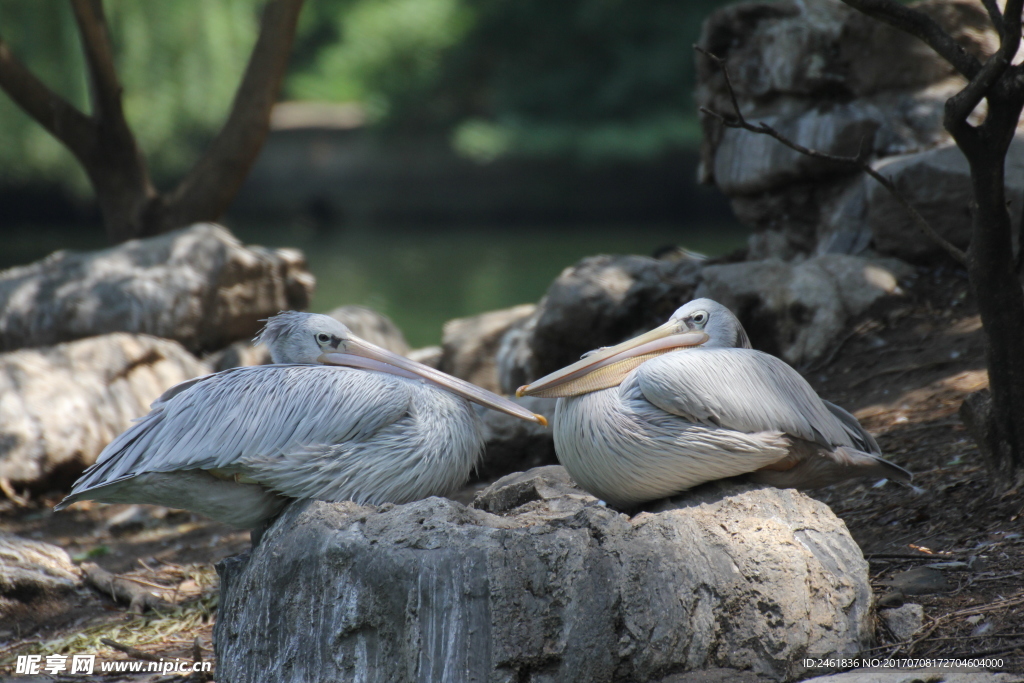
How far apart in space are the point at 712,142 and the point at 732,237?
1187cm

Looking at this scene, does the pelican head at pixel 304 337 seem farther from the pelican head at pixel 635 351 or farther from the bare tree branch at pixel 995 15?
the bare tree branch at pixel 995 15

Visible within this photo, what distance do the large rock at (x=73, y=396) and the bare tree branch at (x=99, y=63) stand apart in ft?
6.55

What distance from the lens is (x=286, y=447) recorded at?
9.47ft

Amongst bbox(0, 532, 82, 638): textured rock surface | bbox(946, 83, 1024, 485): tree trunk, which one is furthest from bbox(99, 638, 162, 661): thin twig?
bbox(946, 83, 1024, 485): tree trunk

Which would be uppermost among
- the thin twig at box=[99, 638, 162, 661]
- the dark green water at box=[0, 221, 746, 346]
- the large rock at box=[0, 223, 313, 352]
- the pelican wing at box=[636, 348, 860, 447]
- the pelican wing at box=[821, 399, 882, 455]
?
the dark green water at box=[0, 221, 746, 346]

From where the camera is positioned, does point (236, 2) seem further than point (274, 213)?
No

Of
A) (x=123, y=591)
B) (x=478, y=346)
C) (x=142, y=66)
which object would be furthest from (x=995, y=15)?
(x=142, y=66)

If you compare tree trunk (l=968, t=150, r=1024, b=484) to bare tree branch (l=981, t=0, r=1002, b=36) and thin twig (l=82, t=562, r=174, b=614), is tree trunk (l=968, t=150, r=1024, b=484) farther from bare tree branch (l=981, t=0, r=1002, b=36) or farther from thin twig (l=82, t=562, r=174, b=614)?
thin twig (l=82, t=562, r=174, b=614)

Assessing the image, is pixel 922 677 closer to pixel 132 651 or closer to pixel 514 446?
pixel 132 651

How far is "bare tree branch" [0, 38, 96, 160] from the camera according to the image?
6895 millimetres

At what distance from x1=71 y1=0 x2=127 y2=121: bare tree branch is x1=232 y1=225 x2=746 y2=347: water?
497 cm

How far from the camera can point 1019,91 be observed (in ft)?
10.0

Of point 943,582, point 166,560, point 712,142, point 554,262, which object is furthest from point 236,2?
point 943,582

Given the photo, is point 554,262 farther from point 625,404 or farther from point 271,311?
point 625,404
